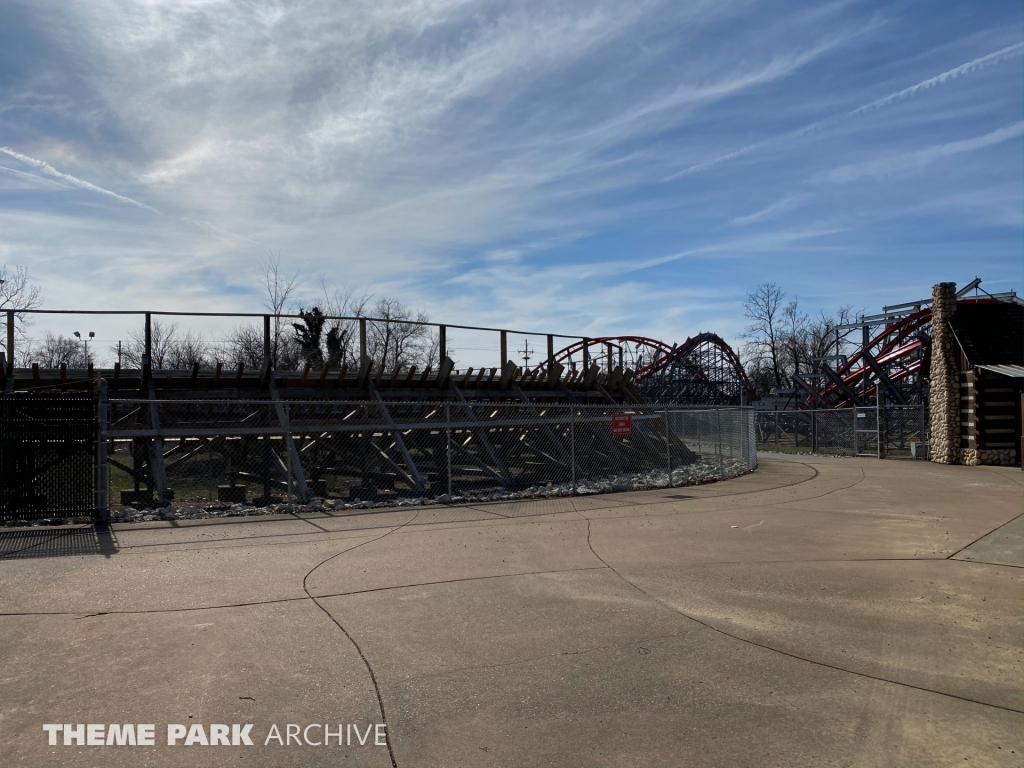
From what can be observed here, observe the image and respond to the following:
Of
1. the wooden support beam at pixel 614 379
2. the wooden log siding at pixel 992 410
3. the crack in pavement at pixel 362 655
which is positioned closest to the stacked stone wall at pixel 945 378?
the wooden log siding at pixel 992 410

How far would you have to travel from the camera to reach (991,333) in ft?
70.6

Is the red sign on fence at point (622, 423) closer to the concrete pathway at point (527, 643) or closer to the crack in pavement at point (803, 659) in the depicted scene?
the concrete pathway at point (527, 643)

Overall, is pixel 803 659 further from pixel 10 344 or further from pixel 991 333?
pixel 991 333

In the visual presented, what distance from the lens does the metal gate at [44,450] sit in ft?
33.1

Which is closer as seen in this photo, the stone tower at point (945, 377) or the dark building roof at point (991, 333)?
the dark building roof at point (991, 333)

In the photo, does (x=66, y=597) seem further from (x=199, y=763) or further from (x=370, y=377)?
(x=370, y=377)

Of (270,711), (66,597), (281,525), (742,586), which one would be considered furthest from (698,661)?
(281,525)

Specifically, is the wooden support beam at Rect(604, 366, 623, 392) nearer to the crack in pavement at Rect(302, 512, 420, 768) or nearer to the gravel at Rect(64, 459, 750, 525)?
the gravel at Rect(64, 459, 750, 525)

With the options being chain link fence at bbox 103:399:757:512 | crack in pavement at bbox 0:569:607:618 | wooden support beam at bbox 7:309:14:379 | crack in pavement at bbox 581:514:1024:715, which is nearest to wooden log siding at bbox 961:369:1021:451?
chain link fence at bbox 103:399:757:512

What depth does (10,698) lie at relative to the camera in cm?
434

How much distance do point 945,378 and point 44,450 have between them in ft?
72.9

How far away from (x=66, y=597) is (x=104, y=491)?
4.04 meters

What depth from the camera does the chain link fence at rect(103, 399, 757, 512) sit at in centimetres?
1365

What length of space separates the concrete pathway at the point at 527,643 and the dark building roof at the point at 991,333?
1320 centimetres
